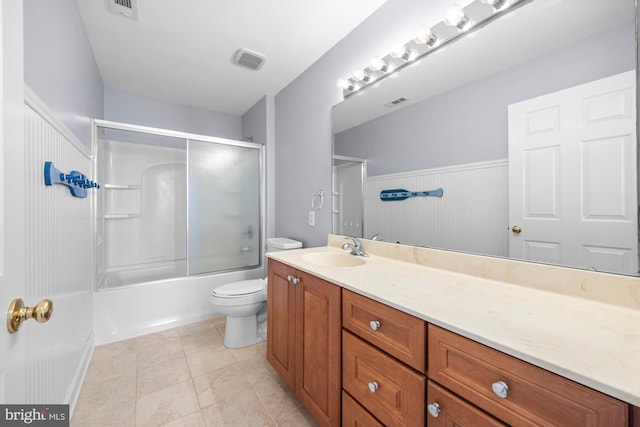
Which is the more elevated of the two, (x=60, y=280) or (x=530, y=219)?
(x=530, y=219)

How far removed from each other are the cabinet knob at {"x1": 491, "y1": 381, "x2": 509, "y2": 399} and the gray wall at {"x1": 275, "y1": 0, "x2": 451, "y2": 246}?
4.93 feet

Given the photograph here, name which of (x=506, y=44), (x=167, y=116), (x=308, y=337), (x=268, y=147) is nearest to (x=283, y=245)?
(x=308, y=337)

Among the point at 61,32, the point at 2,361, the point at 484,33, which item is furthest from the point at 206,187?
the point at 484,33

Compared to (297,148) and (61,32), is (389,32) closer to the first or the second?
(297,148)

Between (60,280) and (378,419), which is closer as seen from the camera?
(378,419)

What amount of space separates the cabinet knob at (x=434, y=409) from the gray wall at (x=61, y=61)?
1721 millimetres

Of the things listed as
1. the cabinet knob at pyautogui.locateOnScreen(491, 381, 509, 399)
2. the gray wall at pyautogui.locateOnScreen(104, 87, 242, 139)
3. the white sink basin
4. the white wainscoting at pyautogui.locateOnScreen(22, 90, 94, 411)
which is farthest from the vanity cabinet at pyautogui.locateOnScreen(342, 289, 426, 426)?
the gray wall at pyautogui.locateOnScreen(104, 87, 242, 139)

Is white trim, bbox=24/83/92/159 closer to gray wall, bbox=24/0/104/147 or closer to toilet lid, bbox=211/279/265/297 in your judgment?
gray wall, bbox=24/0/104/147

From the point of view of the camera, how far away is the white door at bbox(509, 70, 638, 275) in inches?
32.4

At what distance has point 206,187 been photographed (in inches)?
103

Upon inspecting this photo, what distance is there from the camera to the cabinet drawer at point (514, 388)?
46 centimetres

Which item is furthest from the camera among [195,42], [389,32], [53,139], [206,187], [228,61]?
[206,187]

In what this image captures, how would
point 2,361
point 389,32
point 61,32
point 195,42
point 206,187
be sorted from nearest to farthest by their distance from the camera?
1. point 2,361
2. point 61,32
3. point 389,32
4. point 195,42
5. point 206,187

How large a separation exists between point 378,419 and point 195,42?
8.45 ft
